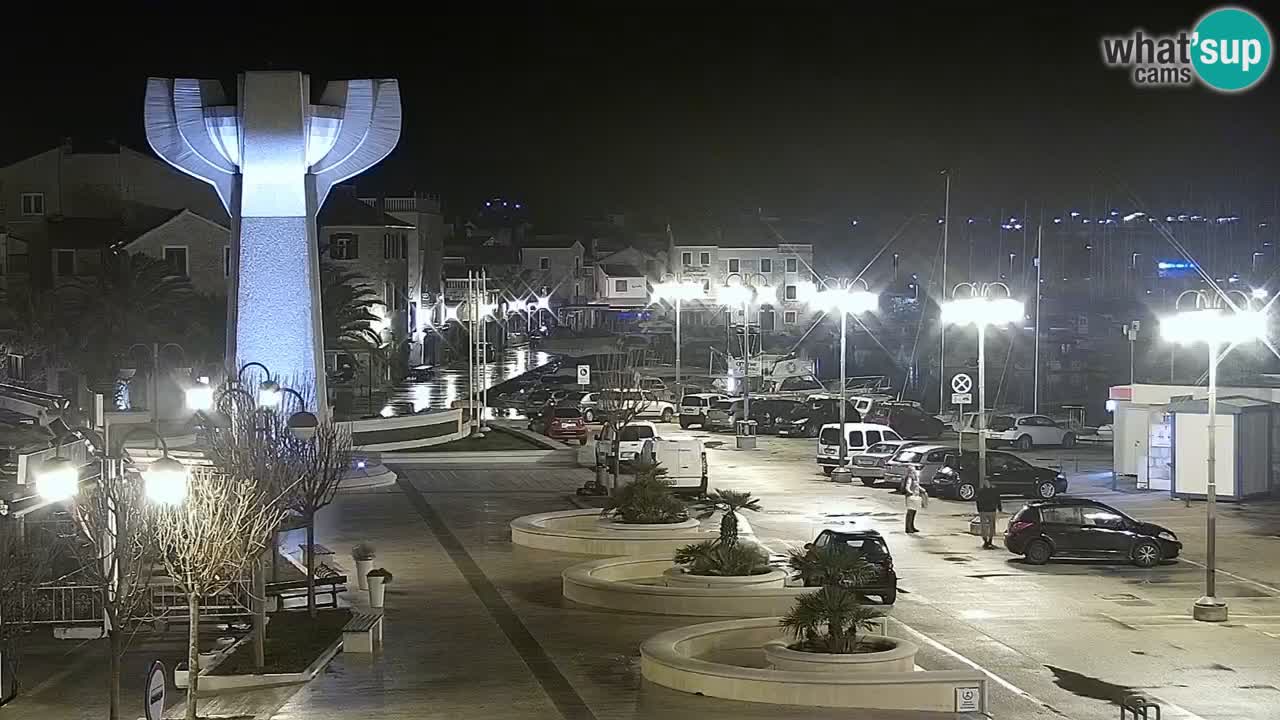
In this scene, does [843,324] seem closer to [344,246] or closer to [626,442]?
[626,442]

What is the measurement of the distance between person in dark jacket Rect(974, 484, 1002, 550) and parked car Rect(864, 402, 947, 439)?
1046 inches

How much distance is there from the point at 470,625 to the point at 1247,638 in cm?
1162

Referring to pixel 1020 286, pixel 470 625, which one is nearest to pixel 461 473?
pixel 470 625

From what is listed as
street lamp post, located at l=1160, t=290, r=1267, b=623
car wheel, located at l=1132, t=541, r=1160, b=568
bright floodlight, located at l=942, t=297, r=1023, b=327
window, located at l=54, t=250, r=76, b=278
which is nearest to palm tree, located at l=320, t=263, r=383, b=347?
window, located at l=54, t=250, r=76, b=278

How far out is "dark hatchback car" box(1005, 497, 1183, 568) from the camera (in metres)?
32.7

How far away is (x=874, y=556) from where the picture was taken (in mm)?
28516

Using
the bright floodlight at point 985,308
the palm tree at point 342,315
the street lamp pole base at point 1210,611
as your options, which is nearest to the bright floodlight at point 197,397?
the bright floodlight at point 985,308

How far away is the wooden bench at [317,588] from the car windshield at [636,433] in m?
23.3

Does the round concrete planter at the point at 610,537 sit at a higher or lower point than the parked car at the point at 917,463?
lower

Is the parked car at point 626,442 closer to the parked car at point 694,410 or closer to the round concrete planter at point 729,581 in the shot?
the parked car at point 694,410

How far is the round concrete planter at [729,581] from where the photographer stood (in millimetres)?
27062

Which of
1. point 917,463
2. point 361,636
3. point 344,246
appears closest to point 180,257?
point 344,246

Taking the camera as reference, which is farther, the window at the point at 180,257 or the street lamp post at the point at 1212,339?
the window at the point at 180,257

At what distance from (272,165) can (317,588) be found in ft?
52.3
